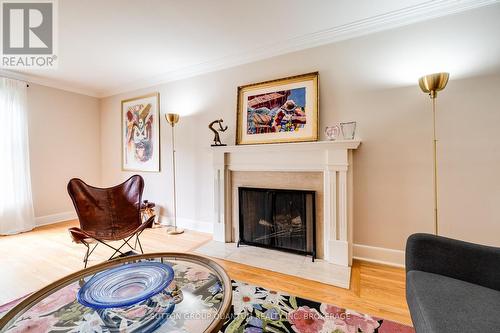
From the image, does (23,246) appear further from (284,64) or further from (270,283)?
(284,64)

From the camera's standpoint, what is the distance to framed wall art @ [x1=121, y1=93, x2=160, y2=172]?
395cm

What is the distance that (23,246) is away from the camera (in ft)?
9.81

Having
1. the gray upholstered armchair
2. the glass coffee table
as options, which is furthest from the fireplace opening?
the glass coffee table

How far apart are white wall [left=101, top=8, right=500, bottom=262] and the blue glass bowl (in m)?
2.12

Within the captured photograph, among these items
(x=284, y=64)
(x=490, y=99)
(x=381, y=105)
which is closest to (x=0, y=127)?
(x=284, y=64)

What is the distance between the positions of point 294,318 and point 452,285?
97cm

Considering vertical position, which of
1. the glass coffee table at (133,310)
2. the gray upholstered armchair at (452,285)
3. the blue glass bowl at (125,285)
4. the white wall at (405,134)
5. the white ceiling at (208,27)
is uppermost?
the white ceiling at (208,27)

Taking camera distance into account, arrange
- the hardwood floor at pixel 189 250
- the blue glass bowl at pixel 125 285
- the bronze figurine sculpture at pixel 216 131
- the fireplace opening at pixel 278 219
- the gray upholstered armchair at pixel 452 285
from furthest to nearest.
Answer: the bronze figurine sculpture at pixel 216 131 → the fireplace opening at pixel 278 219 → the hardwood floor at pixel 189 250 → the blue glass bowl at pixel 125 285 → the gray upholstered armchair at pixel 452 285

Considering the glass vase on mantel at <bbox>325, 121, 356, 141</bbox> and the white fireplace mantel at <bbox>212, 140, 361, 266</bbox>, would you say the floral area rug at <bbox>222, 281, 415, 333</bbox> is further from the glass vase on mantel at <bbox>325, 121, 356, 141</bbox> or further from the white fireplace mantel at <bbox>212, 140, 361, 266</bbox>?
the glass vase on mantel at <bbox>325, 121, 356, 141</bbox>

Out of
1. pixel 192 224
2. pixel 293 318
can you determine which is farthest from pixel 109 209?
pixel 293 318

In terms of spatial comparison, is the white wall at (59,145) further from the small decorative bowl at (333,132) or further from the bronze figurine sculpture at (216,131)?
the small decorative bowl at (333,132)

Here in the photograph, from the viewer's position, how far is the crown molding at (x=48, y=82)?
11.6 ft

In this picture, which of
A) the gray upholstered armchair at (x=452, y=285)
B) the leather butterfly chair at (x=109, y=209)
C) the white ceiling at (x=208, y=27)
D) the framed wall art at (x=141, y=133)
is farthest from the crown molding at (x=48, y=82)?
the gray upholstered armchair at (x=452, y=285)

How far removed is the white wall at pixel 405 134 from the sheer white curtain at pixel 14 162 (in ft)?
12.5
